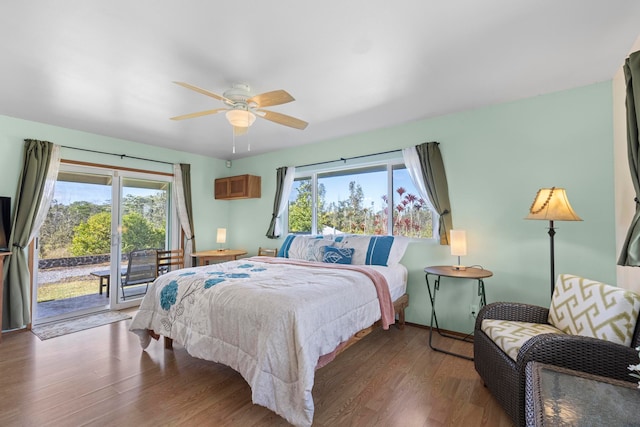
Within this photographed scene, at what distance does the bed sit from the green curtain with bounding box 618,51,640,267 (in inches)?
68.0

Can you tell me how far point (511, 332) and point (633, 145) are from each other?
4.75 ft

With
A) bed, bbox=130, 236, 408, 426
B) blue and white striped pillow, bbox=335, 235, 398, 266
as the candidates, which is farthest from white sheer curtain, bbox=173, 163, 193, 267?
blue and white striped pillow, bbox=335, 235, 398, 266

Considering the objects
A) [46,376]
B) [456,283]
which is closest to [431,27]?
[456,283]

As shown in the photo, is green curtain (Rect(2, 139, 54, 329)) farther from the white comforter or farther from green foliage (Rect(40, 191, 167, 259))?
the white comforter

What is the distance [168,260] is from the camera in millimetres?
4754

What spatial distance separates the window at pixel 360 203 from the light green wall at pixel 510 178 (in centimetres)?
32

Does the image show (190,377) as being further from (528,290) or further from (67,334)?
(528,290)

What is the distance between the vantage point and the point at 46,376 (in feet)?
7.89

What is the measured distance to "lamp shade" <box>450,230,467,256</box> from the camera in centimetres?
301

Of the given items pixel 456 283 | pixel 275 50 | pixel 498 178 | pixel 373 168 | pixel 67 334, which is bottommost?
pixel 67 334

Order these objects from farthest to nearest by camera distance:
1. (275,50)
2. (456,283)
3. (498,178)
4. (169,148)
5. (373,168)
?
(169,148), (373,168), (456,283), (498,178), (275,50)

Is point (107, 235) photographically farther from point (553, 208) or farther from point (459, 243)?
point (553, 208)

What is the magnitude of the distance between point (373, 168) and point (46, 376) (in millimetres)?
4083

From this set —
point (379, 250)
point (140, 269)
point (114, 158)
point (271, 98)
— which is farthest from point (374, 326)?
point (114, 158)
